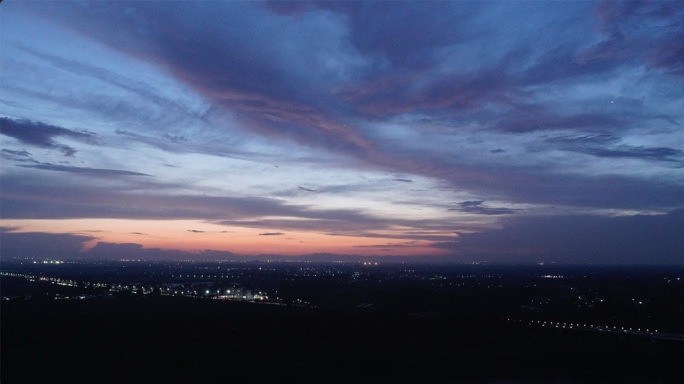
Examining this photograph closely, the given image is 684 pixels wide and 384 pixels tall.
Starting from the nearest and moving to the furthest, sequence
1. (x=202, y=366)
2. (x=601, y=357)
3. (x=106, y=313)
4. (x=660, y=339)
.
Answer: (x=202, y=366)
(x=601, y=357)
(x=660, y=339)
(x=106, y=313)

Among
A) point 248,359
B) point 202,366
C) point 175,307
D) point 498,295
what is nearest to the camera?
point 202,366

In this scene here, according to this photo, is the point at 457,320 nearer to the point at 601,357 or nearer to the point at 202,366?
the point at 601,357

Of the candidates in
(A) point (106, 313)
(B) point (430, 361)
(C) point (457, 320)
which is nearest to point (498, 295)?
(C) point (457, 320)

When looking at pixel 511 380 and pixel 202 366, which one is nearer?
pixel 511 380

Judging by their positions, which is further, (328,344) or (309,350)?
(328,344)

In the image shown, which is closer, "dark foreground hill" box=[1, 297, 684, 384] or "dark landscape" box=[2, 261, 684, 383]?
"dark foreground hill" box=[1, 297, 684, 384]

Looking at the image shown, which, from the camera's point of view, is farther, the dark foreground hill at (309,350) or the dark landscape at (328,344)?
the dark landscape at (328,344)

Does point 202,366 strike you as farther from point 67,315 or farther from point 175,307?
point 175,307
